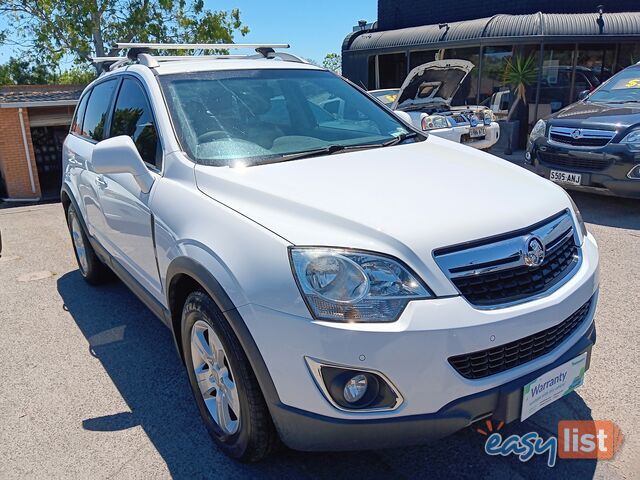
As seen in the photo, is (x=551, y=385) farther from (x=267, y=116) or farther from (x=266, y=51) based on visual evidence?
(x=266, y=51)

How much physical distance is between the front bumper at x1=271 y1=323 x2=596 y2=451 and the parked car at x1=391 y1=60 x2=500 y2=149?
22.1ft

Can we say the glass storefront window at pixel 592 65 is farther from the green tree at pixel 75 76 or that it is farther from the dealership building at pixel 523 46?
the green tree at pixel 75 76

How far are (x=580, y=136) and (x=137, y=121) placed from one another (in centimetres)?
531

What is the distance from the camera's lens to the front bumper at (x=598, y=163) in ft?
20.0

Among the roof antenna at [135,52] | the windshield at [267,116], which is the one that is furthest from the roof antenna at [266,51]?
the roof antenna at [135,52]

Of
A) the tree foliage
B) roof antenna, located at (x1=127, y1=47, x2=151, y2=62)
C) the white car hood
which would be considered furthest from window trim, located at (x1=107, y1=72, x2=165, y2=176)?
the tree foliage

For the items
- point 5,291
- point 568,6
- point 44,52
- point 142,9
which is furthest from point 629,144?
point 44,52

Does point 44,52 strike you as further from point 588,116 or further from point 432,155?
point 432,155

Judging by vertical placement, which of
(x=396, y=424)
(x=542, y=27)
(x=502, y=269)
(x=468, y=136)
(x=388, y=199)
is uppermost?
(x=542, y=27)

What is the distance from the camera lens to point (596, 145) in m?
6.42

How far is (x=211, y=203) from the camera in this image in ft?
8.15

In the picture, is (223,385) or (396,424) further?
(223,385)

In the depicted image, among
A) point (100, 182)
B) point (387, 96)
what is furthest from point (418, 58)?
point (100, 182)

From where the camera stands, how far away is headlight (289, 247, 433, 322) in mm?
1959
